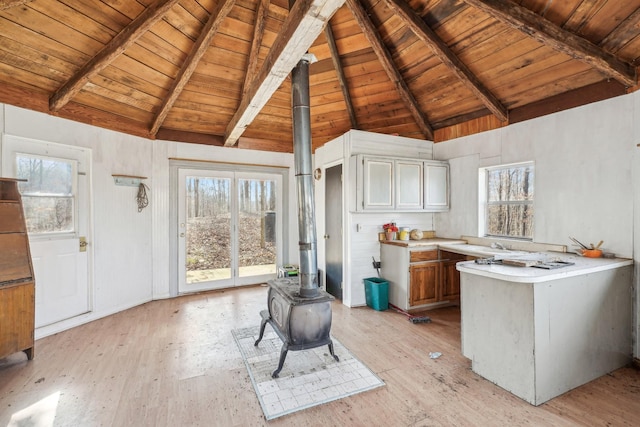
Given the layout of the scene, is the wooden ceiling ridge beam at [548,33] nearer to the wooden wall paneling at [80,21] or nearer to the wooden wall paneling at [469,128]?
the wooden wall paneling at [469,128]

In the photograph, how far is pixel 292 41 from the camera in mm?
2318

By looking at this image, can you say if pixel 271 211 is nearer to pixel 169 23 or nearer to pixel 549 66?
pixel 169 23

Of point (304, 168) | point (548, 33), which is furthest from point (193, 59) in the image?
point (548, 33)

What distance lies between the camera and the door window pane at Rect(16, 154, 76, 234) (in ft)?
10.8

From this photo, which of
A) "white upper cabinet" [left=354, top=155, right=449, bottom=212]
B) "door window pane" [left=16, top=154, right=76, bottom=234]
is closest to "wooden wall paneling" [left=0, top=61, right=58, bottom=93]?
"door window pane" [left=16, top=154, right=76, bottom=234]

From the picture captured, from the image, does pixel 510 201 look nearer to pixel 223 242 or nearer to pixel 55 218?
pixel 223 242

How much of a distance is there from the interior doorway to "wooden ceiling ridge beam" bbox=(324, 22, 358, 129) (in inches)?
42.3

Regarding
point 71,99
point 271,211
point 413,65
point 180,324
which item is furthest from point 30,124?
point 413,65

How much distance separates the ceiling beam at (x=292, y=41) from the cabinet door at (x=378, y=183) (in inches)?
65.9

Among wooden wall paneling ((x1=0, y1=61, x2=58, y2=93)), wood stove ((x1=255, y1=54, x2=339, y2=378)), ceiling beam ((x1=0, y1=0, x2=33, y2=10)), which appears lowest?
wood stove ((x1=255, y1=54, x2=339, y2=378))

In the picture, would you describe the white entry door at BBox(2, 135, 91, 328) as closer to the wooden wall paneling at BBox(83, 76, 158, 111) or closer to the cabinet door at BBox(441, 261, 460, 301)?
the wooden wall paneling at BBox(83, 76, 158, 111)

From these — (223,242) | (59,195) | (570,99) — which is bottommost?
(223,242)

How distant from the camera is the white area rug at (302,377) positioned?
2.21 m

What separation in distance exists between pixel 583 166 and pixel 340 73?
321 cm
